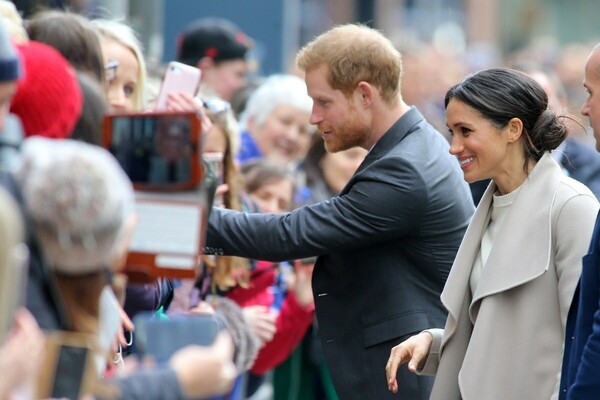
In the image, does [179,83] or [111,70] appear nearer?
[179,83]

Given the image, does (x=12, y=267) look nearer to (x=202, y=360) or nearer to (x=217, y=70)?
(x=202, y=360)

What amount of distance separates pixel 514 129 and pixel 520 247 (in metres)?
0.44

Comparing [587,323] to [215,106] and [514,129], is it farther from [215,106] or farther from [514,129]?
[215,106]

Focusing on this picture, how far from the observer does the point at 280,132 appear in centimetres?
812

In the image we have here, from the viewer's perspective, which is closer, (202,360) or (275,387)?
(202,360)

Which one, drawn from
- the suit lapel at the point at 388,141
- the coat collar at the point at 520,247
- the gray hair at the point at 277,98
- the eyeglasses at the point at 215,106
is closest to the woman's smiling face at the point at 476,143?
the coat collar at the point at 520,247

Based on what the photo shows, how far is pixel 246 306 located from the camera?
248 inches

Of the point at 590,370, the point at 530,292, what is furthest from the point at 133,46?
the point at 590,370

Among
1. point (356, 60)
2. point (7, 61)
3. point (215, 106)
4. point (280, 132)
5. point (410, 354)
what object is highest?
point (7, 61)

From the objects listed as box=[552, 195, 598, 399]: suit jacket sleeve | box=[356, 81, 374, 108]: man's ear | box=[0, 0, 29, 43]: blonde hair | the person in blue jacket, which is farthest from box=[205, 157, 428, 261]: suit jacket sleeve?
box=[0, 0, 29, 43]: blonde hair

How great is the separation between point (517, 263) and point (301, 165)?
381 cm

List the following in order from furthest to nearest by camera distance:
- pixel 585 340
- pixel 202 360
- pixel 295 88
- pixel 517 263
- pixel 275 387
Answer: pixel 295 88
pixel 275 387
pixel 517 263
pixel 585 340
pixel 202 360

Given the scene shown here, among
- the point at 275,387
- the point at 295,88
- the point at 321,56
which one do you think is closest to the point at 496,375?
the point at 321,56

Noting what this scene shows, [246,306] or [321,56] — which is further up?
[321,56]
